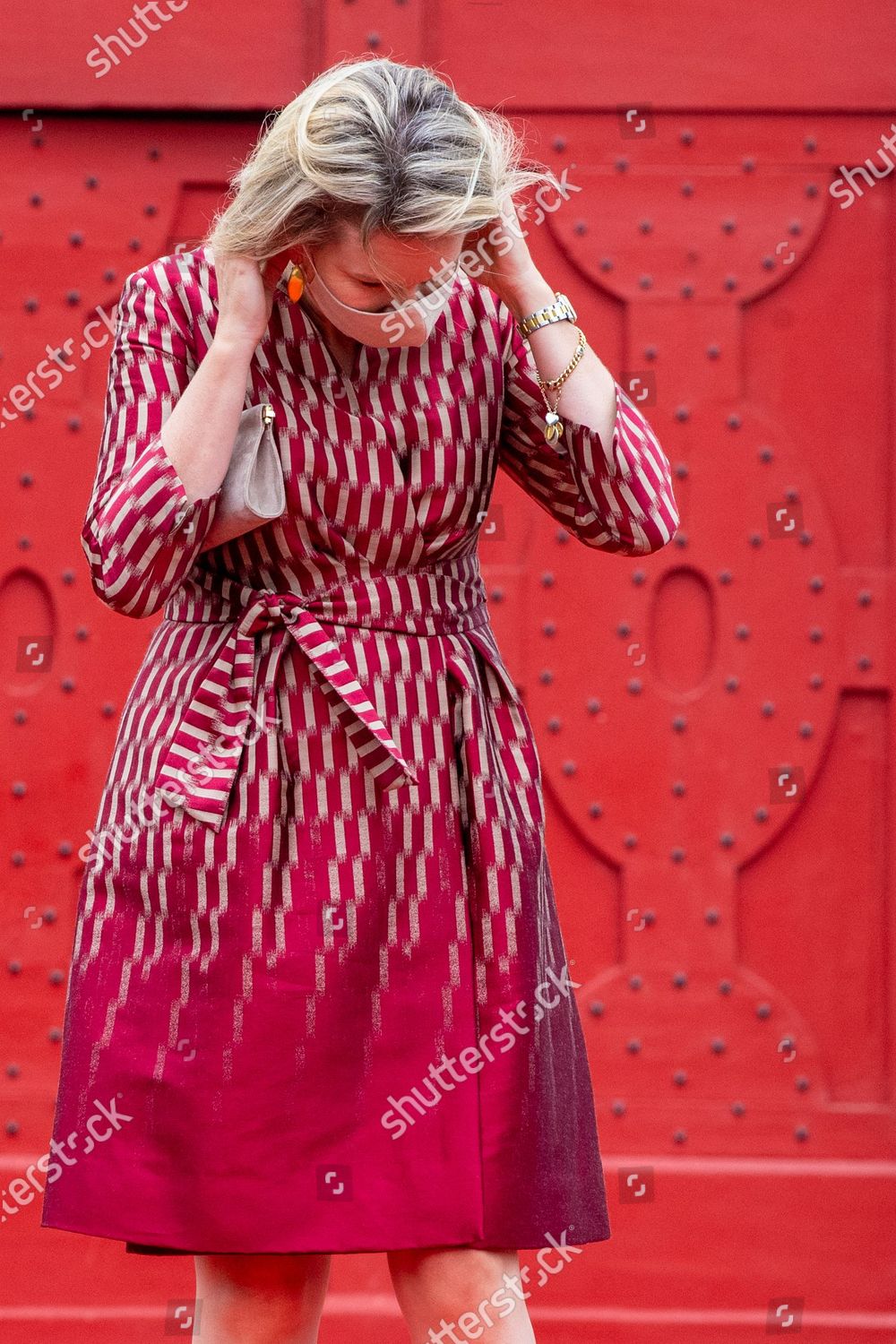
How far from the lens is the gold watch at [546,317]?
147 cm

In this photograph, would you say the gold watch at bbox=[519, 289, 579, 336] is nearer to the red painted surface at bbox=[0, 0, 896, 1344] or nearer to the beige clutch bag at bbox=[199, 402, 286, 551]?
the beige clutch bag at bbox=[199, 402, 286, 551]

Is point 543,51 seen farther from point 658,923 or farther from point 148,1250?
point 148,1250

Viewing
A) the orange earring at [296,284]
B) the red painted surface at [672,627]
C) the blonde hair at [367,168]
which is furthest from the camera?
the red painted surface at [672,627]

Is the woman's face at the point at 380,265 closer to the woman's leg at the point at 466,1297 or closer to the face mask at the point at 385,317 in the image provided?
the face mask at the point at 385,317

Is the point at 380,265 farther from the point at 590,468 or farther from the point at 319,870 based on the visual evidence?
the point at 319,870

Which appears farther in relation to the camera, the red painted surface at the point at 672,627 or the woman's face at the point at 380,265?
the red painted surface at the point at 672,627

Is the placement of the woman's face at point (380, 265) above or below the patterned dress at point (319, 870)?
above

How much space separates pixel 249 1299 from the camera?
5.04 ft

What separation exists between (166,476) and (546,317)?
34cm

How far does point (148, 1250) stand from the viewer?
1.49 metres

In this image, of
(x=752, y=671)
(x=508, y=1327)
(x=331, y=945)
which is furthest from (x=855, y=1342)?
(x=331, y=945)

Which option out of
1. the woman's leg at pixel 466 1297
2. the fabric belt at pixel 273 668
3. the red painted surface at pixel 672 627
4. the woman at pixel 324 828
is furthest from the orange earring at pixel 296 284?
the red painted surface at pixel 672 627

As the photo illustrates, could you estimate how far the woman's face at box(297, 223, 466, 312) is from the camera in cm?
136

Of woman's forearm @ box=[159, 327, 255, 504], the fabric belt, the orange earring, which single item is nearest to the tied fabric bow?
the fabric belt
